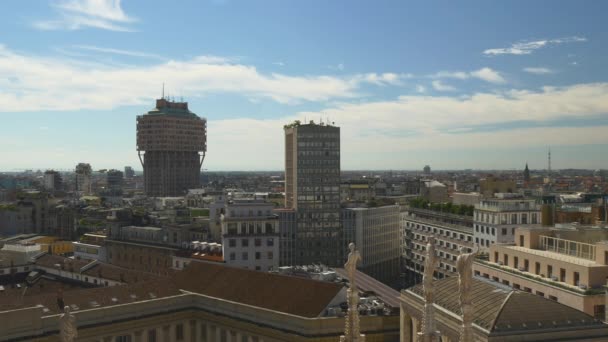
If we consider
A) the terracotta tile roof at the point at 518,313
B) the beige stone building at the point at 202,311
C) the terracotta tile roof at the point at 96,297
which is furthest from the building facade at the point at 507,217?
the terracotta tile roof at the point at 518,313

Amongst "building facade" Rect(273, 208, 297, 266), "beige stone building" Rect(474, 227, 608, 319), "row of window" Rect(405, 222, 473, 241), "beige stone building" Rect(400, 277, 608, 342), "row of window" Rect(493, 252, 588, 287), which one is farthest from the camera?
"building facade" Rect(273, 208, 297, 266)

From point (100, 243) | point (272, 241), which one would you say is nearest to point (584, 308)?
point (272, 241)

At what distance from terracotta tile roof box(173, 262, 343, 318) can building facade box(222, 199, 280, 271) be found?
2027 centimetres

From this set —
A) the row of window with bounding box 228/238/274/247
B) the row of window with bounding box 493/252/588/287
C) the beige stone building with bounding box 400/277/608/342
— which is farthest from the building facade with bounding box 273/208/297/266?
the beige stone building with bounding box 400/277/608/342

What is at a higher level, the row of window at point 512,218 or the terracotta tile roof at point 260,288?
the row of window at point 512,218

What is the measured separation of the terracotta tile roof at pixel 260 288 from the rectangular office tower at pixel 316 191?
2372 inches

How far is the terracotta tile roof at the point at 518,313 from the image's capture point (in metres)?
36.5

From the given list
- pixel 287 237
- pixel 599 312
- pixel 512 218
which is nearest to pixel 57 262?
pixel 287 237

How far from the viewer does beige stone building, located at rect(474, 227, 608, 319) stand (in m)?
45.6

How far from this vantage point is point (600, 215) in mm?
106562

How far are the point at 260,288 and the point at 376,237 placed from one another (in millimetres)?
84064

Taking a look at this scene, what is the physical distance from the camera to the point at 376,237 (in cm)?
14038

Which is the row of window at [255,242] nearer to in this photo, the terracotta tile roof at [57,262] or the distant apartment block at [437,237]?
the terracotta tile roof at [57,262]

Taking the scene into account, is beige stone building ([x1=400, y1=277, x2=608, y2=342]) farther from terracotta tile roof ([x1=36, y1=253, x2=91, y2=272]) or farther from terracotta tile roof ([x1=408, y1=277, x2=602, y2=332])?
terracotta tile roof ([x1=36, y1=253, x2=91, y2=272])
